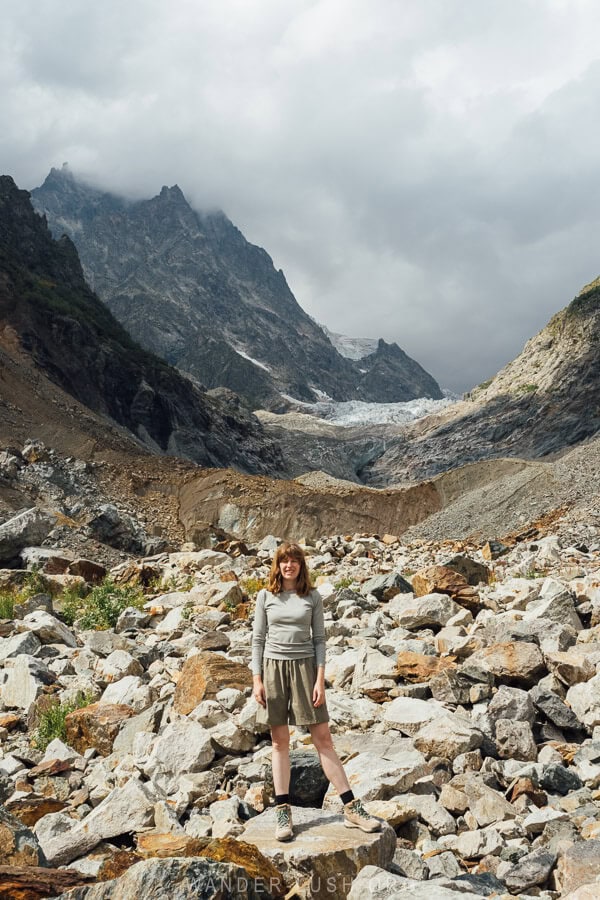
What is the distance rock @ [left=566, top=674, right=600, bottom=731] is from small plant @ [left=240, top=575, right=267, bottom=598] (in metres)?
6.24

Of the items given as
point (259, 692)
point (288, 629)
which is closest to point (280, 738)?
point (259, 692)

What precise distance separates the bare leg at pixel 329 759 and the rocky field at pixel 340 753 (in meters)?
0.17

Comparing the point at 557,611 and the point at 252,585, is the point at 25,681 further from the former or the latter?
the point at 557,611

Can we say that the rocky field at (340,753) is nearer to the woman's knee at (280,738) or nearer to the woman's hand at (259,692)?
the woman's knee at (280,738)

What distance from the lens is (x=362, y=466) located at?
13400cm

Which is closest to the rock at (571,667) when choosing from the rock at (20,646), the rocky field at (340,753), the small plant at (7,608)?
the rocky field at (340,753)

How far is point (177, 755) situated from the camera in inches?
185

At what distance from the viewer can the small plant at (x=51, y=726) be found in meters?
5.49

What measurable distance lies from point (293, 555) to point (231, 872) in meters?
2.04

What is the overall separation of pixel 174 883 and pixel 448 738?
260cm

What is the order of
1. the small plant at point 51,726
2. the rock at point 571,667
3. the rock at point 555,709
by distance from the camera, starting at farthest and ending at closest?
1. the small plant at point 51,726
2. the rock at point 571,667
3. the rock at point 555,709

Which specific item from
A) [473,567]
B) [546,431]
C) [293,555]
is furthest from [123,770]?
[546,431]

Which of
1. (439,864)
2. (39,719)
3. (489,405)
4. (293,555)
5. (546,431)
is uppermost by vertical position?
(489,405)

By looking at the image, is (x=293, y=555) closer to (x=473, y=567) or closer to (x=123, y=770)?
(x=123, y=770)
